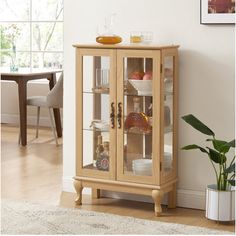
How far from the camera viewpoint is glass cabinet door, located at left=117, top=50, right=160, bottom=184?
4.72 metres

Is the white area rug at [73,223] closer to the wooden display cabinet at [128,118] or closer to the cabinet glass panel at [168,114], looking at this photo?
the wooden display cabinet at [128,118]

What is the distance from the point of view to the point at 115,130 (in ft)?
16.0

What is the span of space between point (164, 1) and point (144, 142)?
1056 mm

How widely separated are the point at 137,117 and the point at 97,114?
13.8 inches

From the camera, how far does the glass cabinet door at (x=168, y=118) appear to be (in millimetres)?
4766

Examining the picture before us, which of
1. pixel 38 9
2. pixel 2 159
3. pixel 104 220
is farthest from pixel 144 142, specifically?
pixel 38 9

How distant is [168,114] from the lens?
4.84m

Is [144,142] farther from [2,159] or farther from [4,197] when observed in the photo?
Answer: [2,159]

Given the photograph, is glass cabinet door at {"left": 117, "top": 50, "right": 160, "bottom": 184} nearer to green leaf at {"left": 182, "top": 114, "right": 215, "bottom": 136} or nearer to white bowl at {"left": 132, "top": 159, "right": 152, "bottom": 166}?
white bowl at {"left": 132, "top": 159, "right": 152, "bottom": 166}

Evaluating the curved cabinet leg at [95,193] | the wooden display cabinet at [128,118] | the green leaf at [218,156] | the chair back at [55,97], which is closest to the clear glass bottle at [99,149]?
the wooden display cabinet at [128,118]

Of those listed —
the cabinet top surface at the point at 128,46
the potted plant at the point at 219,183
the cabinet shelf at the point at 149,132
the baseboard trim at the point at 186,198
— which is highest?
the cabinet top surface at the point at 128,46

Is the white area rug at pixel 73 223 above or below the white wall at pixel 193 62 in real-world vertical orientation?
below

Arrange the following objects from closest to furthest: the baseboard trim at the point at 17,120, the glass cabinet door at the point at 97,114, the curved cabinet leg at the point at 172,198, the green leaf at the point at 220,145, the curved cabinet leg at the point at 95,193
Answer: the green leaf at the point at 220,145 → the glass cabinet door at the point at 97,114 → the curved cabinet leg at the point at 172,198 → the curved cabinet leg at the point at 95,193 → the baseboard trim at the point at 17,120

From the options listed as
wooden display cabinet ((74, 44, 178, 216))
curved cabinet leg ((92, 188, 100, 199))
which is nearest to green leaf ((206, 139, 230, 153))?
wooden display cabinet ((74, 44, 178, 216))
